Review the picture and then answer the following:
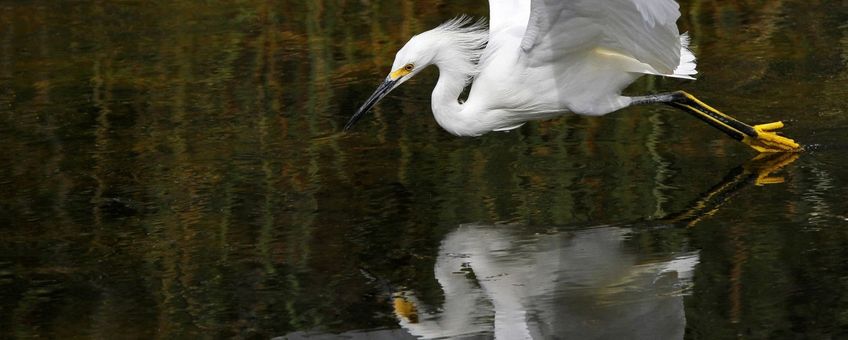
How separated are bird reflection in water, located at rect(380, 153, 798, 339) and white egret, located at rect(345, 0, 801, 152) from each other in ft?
2.75

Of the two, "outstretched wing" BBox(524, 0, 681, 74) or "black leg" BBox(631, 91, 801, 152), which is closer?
"outstretched wing" BBox(524, 0, 681, 74)

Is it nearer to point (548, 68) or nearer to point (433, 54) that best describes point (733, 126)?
point (548, 68)

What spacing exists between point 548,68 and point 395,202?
1014mm

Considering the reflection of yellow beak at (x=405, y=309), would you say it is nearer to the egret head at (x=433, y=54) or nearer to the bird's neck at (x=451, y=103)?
the bird's neck at (x=451, y=103)

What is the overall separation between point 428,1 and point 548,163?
397 cm

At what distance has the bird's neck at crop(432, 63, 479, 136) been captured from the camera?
6469 millimetres

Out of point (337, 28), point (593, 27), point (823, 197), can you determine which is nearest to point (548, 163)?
point (593, 27)

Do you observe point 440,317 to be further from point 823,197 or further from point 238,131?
point 238,131

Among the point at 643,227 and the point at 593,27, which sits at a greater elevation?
the point at 593,27

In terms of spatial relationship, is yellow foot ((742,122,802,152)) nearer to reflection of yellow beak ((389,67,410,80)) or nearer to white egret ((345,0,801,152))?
white egret ((345,0,801,152))

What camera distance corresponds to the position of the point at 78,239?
5.93 meters

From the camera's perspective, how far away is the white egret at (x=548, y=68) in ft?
20.0

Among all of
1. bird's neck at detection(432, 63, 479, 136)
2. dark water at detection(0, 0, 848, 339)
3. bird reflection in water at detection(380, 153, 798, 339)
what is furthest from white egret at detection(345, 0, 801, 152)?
bird reflection in water at detection(380, 153, 798, 339)

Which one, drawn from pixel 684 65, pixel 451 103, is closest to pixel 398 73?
pixel 451 103
